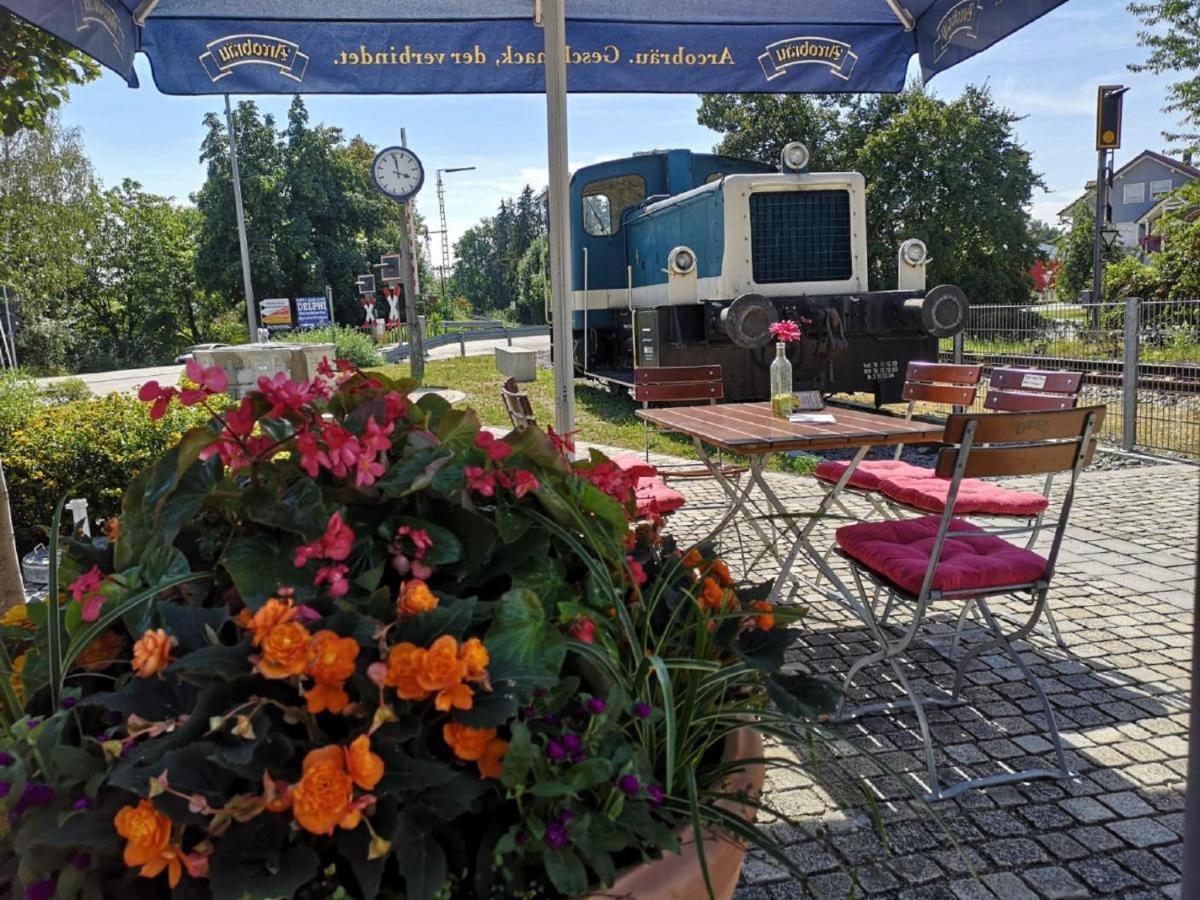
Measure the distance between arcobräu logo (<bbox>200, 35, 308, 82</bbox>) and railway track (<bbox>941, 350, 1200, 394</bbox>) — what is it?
6.19 meters

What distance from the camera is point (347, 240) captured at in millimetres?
41688

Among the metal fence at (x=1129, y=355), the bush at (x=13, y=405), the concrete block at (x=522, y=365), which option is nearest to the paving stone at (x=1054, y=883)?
the bush at (x=13, y=405)

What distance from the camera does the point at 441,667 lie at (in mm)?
965

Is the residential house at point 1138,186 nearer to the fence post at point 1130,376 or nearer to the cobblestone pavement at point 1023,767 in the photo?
the fence post at point 1130,376

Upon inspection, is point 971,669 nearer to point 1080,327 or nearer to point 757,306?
point 757,306

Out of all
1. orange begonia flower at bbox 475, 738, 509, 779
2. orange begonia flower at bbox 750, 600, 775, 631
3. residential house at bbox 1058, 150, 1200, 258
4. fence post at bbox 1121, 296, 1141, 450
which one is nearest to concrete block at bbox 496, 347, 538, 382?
fence post at bbox 1121, 296, 1141, 450

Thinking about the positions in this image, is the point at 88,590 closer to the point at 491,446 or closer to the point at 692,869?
the point at 491,446

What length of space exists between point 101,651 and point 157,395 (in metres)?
0.38

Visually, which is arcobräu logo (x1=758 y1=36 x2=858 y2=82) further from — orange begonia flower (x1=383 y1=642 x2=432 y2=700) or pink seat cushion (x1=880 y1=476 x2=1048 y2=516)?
orange begonia flower (x1=383 y1=642 x2=432 y2=700)

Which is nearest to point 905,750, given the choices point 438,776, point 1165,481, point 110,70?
point 438,776

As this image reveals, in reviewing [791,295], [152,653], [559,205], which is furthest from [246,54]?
[791,295]

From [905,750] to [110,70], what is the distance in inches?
132

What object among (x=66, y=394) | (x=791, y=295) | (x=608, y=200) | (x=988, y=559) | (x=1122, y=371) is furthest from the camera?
(x=66, y=394)

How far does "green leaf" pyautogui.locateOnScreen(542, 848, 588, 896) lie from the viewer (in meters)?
0.96
